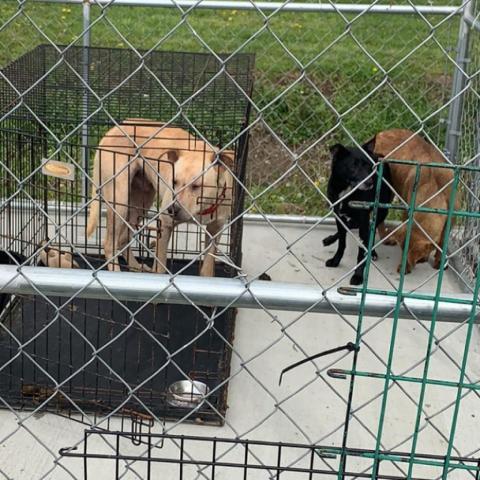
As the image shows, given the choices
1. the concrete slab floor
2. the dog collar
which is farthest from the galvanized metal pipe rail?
the dog collar

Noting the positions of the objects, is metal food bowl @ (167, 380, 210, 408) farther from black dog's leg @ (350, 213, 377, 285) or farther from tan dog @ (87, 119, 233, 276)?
black dog's leg @ (350, 213, 377, 285)

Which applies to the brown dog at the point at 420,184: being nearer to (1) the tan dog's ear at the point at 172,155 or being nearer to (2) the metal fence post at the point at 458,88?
(2) the metal fence post at the point at 458,88

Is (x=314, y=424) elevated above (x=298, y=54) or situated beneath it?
situated beneath

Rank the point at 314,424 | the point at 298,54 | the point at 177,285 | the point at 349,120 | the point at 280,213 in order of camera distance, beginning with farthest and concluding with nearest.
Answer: the point at 298,54, the point at 349,120, the point at 280,213, the point at 314,424, the point at 177,285

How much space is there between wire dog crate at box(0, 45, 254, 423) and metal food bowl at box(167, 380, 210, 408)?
1.3 inches

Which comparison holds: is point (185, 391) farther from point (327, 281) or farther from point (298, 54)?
point (298, 54)

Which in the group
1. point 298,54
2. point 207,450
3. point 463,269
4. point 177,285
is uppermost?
point 298,54

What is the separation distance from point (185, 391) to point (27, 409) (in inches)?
25.5

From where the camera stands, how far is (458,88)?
198 inches

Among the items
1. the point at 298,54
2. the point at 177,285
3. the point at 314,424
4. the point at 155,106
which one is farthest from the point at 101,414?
the point at 298,54

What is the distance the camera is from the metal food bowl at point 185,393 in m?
3.18

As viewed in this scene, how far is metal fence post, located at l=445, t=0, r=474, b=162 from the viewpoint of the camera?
4.92 metres

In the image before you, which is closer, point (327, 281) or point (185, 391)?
point (185, 391)

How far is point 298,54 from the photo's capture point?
26.1 ft
